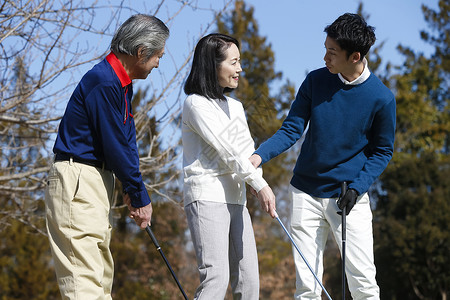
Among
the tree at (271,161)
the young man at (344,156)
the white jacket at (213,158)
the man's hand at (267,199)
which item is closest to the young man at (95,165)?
the white jacket at (213,158)

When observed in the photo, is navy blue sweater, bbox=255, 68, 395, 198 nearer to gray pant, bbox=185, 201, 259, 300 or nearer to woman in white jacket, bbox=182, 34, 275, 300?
woman in white jacket, bbox=182, 34, 275, 300

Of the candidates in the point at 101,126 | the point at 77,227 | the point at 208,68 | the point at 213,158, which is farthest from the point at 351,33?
Answer: the point at 77,227

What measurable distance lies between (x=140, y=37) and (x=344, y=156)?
49.2 inches

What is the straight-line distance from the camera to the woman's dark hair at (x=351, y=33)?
3199 millimetres

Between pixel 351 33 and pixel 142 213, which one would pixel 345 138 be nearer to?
pixel 351 33

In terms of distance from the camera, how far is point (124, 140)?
2703 millimetres

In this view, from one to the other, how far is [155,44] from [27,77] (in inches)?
158

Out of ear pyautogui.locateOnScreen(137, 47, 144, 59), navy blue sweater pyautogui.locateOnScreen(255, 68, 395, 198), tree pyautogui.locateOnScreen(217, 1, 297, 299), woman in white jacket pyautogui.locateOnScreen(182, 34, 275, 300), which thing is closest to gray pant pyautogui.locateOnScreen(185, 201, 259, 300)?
woman in white jacket pyautogui.locateOnScreen(182, 34, 275, 300)

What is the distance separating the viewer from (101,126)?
2637 millimetres

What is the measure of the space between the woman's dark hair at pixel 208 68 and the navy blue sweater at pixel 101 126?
551mm

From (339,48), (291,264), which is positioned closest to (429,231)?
(291,264)

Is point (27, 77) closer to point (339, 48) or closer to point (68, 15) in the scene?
point (68, 15)

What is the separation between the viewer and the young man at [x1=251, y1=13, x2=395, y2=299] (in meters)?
3.19

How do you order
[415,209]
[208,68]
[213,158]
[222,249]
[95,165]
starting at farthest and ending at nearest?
[415,209], [208,68], [213,158], [222,249], [95,165]
